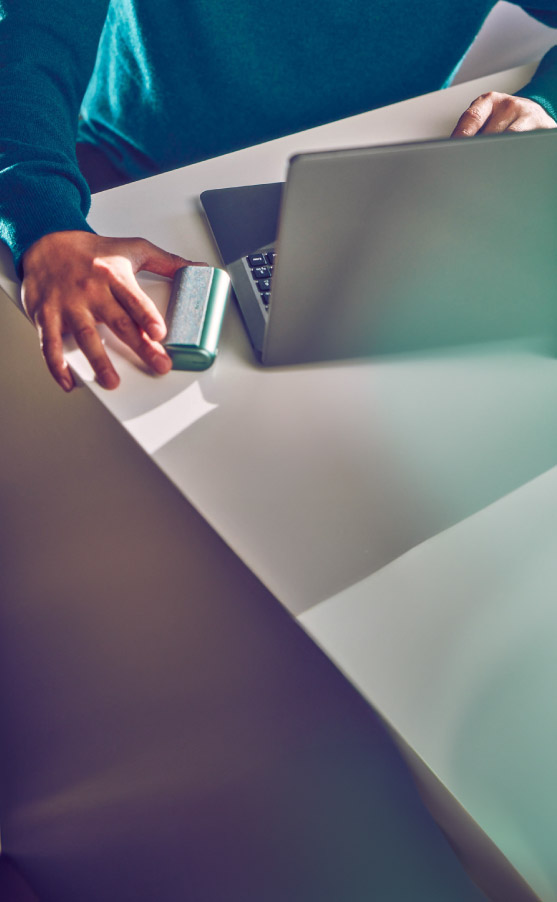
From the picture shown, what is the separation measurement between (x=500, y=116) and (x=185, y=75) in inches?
16.9

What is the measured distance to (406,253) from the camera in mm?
512

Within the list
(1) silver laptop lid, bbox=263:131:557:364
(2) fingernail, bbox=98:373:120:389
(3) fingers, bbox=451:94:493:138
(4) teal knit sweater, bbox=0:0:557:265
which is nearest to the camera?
(1) silver laptop lid, bbox=263:131:557:364

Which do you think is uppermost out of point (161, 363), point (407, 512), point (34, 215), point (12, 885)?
point (34, 215)

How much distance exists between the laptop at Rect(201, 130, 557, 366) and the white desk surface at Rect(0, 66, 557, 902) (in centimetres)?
4

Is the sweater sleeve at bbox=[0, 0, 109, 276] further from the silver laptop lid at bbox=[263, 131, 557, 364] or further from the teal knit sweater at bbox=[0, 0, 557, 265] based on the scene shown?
the silver laptop lid at bbox=[263, 131, 557, 364]

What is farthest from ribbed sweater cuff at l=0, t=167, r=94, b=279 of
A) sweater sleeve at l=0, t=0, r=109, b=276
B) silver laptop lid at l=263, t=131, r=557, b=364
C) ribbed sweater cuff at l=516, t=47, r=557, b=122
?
ribbed sweater cuff at l=516, t=47, r=557, b=122

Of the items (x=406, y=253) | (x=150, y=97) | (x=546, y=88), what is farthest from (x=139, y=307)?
(x=546, y=88)

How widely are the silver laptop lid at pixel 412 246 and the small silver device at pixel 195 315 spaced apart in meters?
0.06

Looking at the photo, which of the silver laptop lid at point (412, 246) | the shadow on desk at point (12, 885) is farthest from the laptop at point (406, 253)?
the shadow on desk at point (12, 885)

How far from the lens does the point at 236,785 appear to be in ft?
2.12

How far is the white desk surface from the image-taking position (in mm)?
→ 457

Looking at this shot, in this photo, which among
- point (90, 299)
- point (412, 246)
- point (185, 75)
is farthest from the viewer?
point (185, 75)

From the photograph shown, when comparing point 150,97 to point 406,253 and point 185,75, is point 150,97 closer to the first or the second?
point 185,75

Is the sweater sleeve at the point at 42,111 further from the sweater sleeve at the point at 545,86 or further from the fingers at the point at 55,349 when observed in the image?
the sweater sleeve at the point at 545,86
